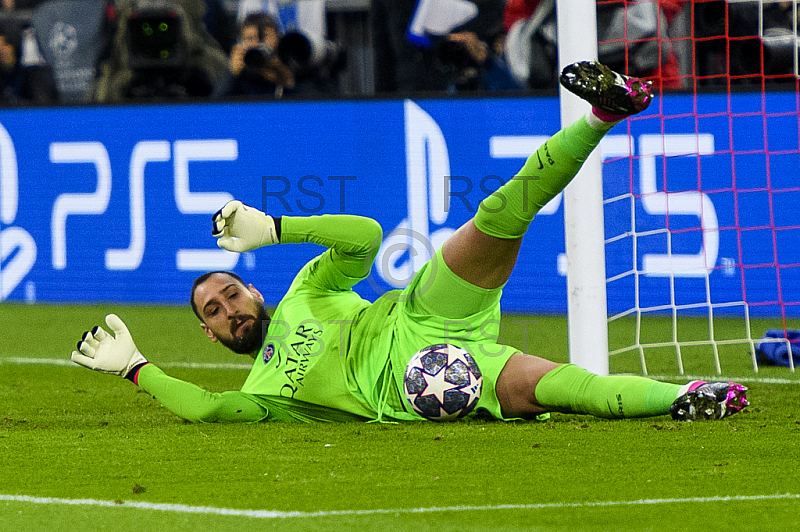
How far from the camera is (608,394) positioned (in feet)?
12.4

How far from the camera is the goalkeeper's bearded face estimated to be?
4223 millimetres

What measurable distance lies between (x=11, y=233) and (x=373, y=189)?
262cm

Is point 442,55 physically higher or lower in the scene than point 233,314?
higher

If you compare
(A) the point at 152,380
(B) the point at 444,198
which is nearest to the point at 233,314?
(A) the point at 152,380

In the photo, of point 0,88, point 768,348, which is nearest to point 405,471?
point 768,348

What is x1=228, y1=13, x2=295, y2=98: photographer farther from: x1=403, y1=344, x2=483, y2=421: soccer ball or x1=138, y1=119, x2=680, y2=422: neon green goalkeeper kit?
x1=403, y1=344, x2=483, y2=421: soccer ball

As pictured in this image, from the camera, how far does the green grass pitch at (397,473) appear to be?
2.86 m

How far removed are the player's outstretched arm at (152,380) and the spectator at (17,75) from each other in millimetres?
5786

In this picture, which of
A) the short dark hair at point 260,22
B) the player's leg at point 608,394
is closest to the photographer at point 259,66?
the short dark hair at point 260,22

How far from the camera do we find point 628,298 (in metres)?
7.00

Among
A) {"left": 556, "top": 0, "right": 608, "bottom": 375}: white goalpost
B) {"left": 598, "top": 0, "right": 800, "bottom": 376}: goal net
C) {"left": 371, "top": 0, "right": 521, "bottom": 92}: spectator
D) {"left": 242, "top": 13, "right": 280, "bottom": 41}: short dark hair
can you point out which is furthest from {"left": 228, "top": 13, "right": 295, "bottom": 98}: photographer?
{"left": 556, "top": 0, "right": 608, "bottom": 375}: white goalpost

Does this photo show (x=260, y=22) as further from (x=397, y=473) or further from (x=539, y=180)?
(x=397, y=473)

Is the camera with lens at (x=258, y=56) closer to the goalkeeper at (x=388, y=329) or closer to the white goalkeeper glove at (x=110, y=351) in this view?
the goalkeeper at (x=388, y=329)

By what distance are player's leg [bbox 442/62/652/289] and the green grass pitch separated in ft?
1.88
